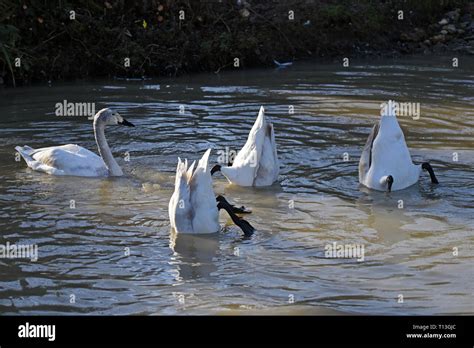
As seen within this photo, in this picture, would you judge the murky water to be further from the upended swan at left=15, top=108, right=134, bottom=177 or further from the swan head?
the swan head

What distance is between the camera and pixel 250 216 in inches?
357

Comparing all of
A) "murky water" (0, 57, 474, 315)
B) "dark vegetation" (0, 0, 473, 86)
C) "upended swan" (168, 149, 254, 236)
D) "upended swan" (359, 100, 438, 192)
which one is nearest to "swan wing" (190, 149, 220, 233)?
"upended swan" (168, 149, 254, 236)

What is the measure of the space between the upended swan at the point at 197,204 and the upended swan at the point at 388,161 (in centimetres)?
196

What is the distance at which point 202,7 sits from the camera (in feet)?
57.4

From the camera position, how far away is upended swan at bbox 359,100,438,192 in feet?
31.9

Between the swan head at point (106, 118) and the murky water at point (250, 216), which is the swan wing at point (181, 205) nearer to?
the murky water at point (250, 216)

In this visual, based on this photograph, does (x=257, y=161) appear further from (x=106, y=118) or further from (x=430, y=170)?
(x=106, y=118)

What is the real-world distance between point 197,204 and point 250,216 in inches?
34.3

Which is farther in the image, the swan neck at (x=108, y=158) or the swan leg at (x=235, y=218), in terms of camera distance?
the swan neck at (x=108, y=158)

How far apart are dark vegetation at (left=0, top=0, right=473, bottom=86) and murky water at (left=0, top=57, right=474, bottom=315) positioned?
1.22m

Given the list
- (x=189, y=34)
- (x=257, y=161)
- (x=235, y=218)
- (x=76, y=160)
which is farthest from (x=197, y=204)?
(x=189, y=34)

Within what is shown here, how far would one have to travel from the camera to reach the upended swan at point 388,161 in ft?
31.9

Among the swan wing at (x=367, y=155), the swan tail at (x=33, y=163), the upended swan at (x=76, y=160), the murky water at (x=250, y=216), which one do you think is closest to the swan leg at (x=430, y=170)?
the murky water at (x=250, y=216)

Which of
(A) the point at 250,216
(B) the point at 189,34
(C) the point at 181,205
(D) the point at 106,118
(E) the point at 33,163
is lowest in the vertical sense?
(A) the point at 250,216
